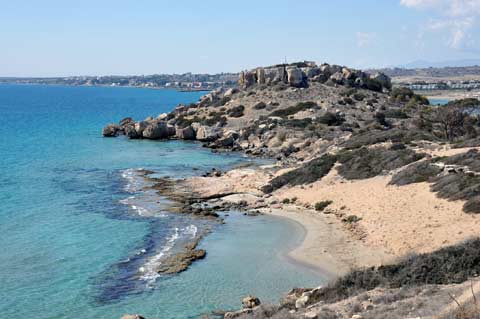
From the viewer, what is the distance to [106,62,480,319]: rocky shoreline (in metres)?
15.2

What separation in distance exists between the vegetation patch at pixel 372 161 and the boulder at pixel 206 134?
29.4 metres

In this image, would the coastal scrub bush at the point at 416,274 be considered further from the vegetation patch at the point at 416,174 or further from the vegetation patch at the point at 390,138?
the vegetation patch at the point at 390,138

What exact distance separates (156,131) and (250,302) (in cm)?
5400

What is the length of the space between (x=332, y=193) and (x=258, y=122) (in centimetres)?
3549

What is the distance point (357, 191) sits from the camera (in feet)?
107

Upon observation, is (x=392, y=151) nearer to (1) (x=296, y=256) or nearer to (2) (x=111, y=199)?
(1) (x=296, y=256)

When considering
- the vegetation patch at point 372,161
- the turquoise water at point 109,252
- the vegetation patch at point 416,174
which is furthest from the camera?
the vegetation patch at point 372,161

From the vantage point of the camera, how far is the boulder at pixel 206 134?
6662 centimetres

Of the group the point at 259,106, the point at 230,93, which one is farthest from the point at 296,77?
the point at 259,106

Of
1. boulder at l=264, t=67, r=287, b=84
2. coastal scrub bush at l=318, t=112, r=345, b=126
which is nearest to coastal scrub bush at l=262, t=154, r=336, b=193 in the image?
coastal scrub bush at l=318, t=112, r=345, b=126

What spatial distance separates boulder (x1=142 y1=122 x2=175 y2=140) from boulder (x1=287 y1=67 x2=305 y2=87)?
2267cm

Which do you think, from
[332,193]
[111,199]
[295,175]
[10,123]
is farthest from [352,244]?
[10,123]

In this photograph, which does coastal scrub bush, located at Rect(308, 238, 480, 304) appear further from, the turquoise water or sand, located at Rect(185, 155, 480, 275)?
the turquoise water

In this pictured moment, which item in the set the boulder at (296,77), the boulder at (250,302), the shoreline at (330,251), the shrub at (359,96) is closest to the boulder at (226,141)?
the shrub at (359,96)
